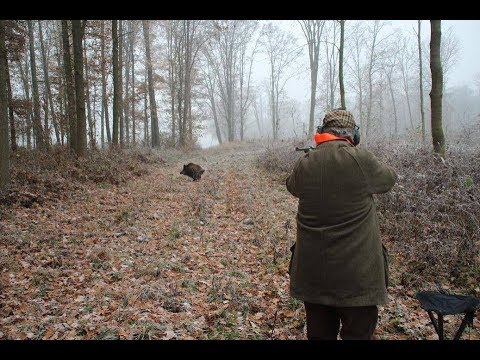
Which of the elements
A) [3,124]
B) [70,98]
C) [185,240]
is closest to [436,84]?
[185,240]

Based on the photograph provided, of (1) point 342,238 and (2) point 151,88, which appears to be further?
(2) point 151,88

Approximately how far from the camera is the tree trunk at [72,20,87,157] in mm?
12359

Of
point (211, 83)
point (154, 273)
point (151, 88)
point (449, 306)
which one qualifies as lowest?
point (154, 273)

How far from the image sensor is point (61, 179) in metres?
10.5

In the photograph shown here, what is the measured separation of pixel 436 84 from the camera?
823 centimetres

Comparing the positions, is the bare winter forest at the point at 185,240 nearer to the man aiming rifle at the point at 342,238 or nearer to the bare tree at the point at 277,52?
the man aiming rifle at the point at 342,238

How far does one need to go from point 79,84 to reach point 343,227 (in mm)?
12391

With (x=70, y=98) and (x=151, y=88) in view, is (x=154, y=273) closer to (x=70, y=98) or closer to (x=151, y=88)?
(x=70, y=98)

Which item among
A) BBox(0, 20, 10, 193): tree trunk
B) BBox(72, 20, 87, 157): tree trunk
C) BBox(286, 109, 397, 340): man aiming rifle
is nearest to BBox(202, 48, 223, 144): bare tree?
BBox(72, 20, 87, 157): tree trunk

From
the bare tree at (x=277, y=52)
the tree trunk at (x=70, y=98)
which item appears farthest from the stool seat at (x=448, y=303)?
the bare tree at (x=277, y=52)

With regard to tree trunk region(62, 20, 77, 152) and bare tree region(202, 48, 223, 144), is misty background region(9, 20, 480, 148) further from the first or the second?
tree trunk region(62, 20, 77, 152)

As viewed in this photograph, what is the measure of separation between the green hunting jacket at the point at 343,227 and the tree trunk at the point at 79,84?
11971 mm
